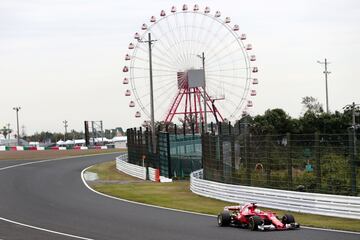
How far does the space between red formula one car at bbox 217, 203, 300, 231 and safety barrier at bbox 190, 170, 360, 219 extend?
330 centimetres

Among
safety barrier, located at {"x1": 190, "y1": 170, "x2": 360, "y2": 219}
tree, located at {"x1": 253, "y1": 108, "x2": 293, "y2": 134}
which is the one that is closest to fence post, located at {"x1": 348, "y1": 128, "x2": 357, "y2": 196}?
safety barrier, located at {"x1": 190, "y1": 170, "x2": 360, "y2": 219}

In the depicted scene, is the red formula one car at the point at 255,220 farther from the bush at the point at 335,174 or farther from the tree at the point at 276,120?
the tree at the point at 276,120

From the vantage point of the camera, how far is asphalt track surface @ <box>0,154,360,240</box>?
17.7 m

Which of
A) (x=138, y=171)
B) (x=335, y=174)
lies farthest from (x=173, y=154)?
(x=335, y=174)

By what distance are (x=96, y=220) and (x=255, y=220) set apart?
18.9ft

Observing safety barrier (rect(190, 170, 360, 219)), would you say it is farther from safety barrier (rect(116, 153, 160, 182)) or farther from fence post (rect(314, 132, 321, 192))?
safety barrier (rect(116, 153, 160, 182))

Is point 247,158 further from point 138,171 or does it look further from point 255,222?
point 138,171

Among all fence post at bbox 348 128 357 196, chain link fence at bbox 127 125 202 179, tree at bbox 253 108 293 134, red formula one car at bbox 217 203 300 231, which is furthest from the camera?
tree at bbox 253 108 293 134

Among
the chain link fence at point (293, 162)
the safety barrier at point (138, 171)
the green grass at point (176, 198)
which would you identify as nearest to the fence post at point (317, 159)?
the chain link fence at point (293, 162)

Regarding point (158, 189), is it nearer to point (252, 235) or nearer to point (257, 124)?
point (252, 235)

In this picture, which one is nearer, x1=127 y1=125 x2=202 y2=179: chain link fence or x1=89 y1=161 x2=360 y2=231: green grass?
x1=89 y1=161 x2=360 y2=231: green grass

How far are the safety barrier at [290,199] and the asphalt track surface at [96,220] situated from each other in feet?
9.92

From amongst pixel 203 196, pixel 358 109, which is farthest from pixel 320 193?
pixel 358 109

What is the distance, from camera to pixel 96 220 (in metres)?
22.1
